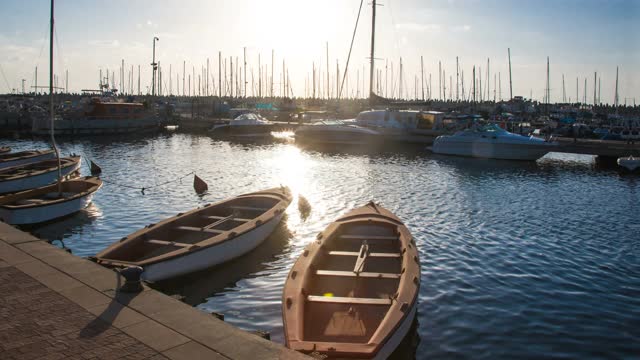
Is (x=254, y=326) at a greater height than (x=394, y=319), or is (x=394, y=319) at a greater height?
(x=394, y=319)

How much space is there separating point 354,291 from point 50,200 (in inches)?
556

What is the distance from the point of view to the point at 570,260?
15.3m

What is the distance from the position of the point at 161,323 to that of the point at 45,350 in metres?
1.43

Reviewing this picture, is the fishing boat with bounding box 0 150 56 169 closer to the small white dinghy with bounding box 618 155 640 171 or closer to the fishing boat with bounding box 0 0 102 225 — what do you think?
the fishing boat with bounding box 0 0 102 225

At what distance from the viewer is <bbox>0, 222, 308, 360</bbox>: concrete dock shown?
609cm

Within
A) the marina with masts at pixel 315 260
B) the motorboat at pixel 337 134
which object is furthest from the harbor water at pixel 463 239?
the motorboat at pixel 337 134

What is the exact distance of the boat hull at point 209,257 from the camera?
11766 millimetres

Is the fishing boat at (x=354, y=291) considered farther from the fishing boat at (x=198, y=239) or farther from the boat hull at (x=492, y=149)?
the boat hull at (x=492, y=149)

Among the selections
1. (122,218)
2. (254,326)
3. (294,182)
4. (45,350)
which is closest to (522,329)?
(254,326)

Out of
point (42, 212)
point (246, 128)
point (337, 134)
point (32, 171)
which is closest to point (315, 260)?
point (42, 212)

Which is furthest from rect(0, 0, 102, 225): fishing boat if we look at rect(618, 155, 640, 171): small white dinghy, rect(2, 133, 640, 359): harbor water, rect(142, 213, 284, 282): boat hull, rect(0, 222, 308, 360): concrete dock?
rect(618, 155, 640, 171): small white dinghy

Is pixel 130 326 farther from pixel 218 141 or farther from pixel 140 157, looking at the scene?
pixel 218 141

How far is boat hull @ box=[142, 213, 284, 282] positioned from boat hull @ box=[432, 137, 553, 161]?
30990mm

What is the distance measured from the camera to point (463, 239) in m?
17.5
